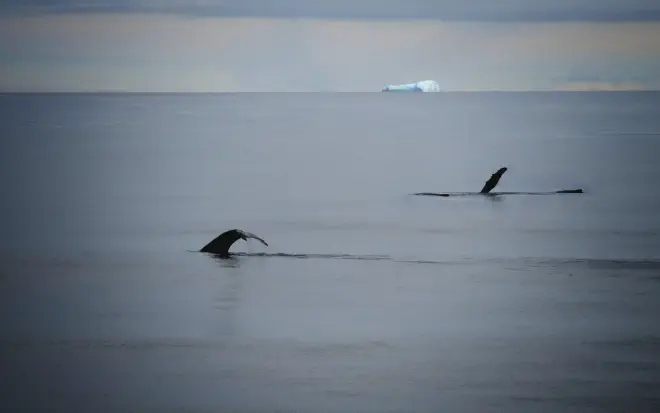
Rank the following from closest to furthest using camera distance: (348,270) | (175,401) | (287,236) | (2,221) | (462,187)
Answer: (175,401) → (348,270) → (287,236) → (2,221) → (462,187)

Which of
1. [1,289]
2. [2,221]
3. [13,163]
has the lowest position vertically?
[1,289]

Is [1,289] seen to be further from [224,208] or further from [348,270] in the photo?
[224,208]

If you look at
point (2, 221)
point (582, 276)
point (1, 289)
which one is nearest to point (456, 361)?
point (582, 276)

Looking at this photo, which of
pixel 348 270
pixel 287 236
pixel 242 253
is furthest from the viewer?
pixel 287 236

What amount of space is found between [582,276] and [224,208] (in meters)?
11.4

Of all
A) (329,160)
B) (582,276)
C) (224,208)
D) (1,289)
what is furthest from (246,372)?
(329,160)

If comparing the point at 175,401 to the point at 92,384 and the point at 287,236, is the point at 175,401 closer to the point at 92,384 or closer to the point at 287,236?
the point at 92,384

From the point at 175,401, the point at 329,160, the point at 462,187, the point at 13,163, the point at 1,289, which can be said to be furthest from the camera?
the point at 329,160

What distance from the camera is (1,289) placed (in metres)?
14.3

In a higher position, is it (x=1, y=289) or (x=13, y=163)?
(x=13, y=163)

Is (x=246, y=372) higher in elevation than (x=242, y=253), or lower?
lower

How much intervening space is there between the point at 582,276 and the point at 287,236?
5685 millimetres

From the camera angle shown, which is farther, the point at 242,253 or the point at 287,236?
the point at 287,236

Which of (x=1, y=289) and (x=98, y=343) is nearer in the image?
(x=98, y=343)
